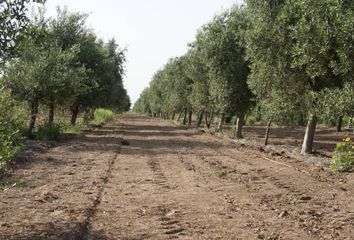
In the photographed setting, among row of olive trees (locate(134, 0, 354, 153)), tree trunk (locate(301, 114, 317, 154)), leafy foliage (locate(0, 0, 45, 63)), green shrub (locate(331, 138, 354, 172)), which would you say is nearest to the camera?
leafy foliage (locate(0, 0, 45, 63))

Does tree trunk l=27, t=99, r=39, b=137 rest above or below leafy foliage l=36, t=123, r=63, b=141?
above

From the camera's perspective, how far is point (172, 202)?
10195mm

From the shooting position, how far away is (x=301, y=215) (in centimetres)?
904

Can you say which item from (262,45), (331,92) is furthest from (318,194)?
(262,45)

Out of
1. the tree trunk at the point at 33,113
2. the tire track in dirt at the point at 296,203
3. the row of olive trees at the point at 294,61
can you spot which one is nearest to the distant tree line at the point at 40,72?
the tree trunk at the point at 33,113

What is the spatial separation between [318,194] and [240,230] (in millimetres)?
4172

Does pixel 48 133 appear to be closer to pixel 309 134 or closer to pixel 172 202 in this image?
pixel 309 134

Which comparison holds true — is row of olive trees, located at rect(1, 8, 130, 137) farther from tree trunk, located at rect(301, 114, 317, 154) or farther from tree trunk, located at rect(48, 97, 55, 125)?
tree trunk, located at rect(301, 114, 317, 154)

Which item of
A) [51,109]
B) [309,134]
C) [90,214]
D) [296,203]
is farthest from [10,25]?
[51,109]

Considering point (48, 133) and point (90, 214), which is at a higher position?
point (48, 133)

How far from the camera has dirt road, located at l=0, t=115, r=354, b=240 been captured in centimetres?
782

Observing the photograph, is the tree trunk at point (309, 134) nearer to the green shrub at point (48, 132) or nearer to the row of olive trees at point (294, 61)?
the row of olive trees at point (294, 61)

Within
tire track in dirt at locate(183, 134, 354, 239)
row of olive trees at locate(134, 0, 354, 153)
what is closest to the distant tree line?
tire track in dirt at locate(183, 134, 354, 239)

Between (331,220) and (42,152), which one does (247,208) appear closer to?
(331,220)
